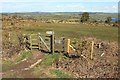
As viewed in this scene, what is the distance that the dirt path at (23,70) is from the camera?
19656 millimetres

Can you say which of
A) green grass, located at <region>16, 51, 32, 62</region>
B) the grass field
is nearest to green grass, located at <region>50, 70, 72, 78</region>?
green grass, located at <region>16, 51, 32, 62</region>

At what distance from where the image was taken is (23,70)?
20.8 m

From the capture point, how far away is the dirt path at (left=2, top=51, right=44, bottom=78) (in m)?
19.7

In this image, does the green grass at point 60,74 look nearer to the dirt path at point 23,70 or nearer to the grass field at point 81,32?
Answer: the dirt path at point 23,70

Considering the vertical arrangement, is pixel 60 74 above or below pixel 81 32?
below

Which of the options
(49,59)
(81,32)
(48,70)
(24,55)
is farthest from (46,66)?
(81,32)

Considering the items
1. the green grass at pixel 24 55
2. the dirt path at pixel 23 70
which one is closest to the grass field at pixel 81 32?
the green grass at pixel 24 55

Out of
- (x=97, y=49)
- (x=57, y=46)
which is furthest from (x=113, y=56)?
(x=57, y=46)

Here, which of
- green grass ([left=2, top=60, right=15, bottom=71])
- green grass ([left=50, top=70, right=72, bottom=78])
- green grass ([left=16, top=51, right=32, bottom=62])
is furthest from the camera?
green grass ([left=16, top=51, right=32, bottom=62])

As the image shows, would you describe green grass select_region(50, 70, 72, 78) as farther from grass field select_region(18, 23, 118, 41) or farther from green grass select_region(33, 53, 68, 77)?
→ grass field select_region(18, 23, 118, 41)

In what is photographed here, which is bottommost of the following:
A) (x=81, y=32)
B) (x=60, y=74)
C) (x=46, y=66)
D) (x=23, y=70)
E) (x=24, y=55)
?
(x=60, y=74)

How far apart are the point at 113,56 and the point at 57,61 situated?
5.06 m

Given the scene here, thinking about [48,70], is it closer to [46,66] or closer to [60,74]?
[46,66]

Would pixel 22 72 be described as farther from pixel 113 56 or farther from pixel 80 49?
pixel 113 56
